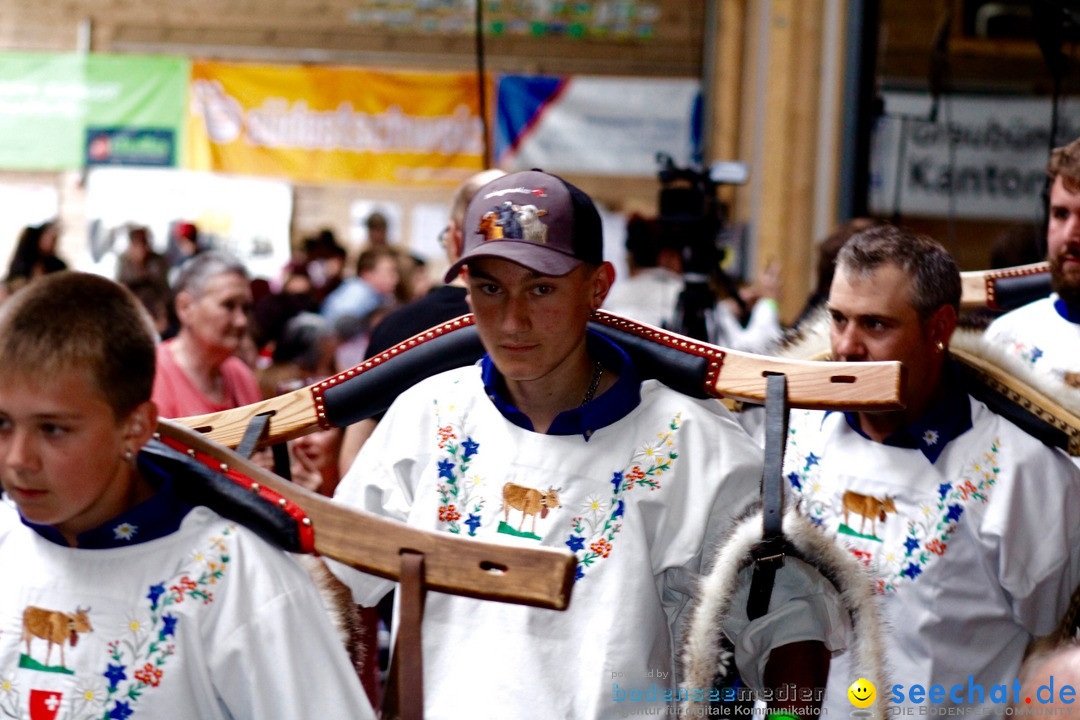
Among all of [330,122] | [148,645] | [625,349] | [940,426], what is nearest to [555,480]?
[625,349]

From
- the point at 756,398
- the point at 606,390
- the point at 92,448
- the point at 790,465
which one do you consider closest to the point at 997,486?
the point at 790,465

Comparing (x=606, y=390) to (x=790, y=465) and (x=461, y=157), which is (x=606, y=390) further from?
(x=461, y=157)

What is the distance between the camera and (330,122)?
34.4 ft

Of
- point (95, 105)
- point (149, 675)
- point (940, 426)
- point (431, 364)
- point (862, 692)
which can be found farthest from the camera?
point (95, 105)

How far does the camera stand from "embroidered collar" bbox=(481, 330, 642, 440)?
5.97ft

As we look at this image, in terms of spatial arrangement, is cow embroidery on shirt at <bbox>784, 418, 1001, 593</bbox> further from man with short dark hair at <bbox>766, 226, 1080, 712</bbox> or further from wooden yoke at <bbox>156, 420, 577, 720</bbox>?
wooden yoke at <bbox>156, 420, 577, 720</bbox>

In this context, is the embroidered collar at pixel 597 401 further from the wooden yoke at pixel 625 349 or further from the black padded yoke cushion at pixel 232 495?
the black padded yoke cushion at pixel 232 495

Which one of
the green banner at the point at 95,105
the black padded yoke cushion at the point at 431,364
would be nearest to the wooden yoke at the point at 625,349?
the black padded yoke cushion at the point at 431,364

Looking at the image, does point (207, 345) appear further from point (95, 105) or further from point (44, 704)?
point (95, 105)

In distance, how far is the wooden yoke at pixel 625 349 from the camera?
1.70 m

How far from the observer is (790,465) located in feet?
7.36

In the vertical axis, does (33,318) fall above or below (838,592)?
above

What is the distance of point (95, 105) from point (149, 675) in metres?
9.85

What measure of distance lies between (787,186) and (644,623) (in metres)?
5.72
